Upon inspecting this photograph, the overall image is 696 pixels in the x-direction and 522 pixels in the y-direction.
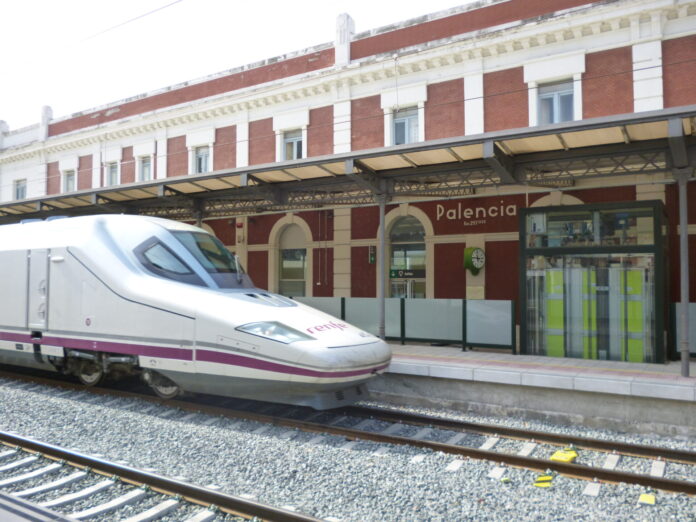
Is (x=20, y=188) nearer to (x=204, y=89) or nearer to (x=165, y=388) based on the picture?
(x=204, y=89)

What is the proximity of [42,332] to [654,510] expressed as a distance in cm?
877

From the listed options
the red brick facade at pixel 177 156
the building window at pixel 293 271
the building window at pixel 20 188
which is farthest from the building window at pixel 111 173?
the building window at pixel 293 271

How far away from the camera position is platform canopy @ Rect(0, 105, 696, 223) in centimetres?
816

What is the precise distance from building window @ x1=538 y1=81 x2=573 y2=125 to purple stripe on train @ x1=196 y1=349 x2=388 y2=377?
1029 centimetres

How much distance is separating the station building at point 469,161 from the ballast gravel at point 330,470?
3.79 meters

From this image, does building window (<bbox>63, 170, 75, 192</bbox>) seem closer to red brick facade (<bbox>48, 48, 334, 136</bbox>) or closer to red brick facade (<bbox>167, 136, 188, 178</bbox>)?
red brick facade (<bbox>48, 48, 334, 136</bbox>)

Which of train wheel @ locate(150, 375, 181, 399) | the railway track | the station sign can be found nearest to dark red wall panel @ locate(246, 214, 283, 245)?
the station sign

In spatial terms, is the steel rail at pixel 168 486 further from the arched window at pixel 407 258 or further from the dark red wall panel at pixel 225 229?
the dark red wall panel at pixel 225 229

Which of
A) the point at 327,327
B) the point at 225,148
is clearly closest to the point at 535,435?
the point at 327,327

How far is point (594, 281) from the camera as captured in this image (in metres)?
10.2

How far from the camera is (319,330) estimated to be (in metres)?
7.04

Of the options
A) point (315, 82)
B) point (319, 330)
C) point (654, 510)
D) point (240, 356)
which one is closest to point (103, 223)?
point (240, 356)

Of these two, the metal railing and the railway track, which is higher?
the metal railing

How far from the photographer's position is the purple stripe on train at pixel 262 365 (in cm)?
659
